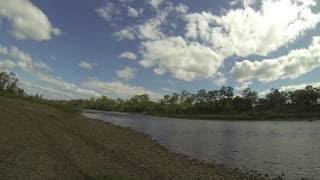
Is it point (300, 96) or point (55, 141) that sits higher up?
point (300, 96)

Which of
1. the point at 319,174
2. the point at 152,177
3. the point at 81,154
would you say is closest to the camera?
the point at 152,177

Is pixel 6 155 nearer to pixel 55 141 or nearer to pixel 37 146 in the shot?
pixel 37 146

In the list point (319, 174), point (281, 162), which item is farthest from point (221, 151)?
point (319, 174)

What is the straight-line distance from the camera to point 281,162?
28734 mm

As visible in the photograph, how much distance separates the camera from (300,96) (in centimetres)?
19725

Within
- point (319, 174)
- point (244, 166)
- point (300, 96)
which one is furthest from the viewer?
point (300, 96)

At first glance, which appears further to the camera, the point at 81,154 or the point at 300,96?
the point at 300,96

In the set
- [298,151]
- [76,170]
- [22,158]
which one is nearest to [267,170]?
[298,151]

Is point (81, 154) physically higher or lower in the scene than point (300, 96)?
lower

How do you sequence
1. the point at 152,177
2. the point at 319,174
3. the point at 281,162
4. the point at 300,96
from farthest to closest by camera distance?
the point at 300,96 < the point at 281,162 < the point at 319,174 < the point at 152,177

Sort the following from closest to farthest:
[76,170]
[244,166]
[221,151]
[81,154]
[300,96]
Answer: [76,170] → [81,154] → [244,166] → [221,151] → [300,96]

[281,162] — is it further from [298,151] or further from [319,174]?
[298,151]

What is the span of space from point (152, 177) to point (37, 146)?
875 cm

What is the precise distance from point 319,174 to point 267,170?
356 centimetres
